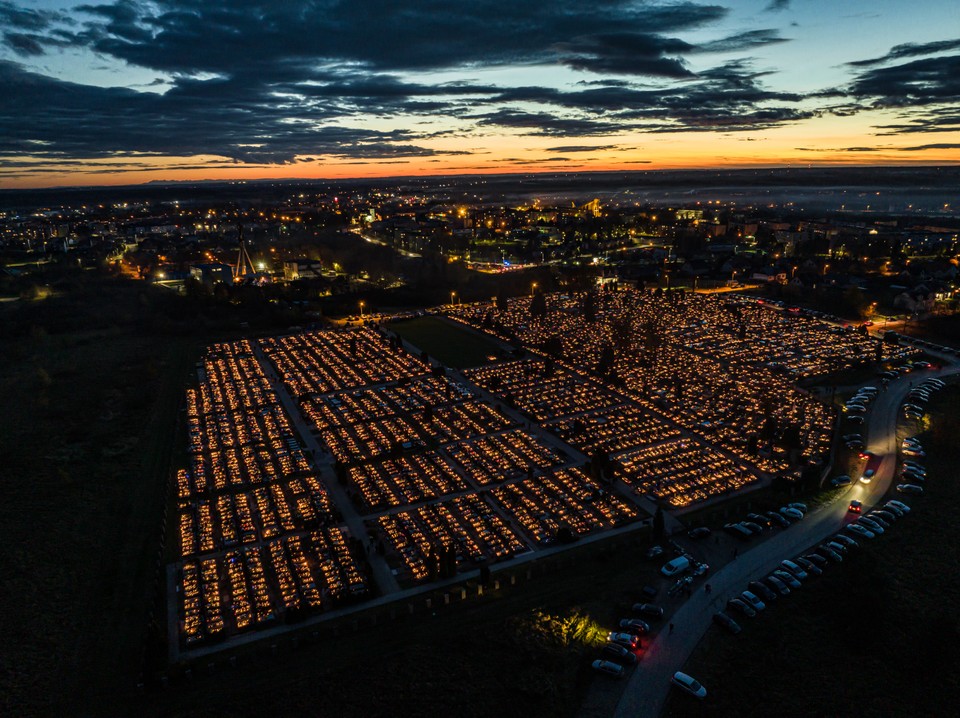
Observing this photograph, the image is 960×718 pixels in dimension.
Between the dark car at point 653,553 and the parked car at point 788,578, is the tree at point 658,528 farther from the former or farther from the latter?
the parked car at point 788,578

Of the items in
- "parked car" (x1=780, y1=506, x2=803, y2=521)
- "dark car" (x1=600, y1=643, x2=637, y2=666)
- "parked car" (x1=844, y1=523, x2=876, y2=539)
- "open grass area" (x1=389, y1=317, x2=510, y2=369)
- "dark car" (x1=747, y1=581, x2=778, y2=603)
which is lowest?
"open grass area" (x1=389, y1=317, x2=510, y2=369)

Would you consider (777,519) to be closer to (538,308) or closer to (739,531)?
(739,531)

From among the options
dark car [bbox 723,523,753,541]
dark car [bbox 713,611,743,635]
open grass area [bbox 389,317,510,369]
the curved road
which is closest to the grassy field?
dark car [bbox 713,611,743,635]

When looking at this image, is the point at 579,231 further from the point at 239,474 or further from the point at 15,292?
the point at 239,474

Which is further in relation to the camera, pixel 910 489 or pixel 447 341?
pixel 447 341

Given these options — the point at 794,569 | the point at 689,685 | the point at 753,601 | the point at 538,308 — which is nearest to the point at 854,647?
the point at 753,601

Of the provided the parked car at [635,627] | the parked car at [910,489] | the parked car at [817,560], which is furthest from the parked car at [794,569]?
the parked car at [910,489]

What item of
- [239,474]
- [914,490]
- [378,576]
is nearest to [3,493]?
[239,474]

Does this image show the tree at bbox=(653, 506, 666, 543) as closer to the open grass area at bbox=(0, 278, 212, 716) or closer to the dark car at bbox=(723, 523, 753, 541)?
the dark car at bbox=(723, 523, 753, 541)
